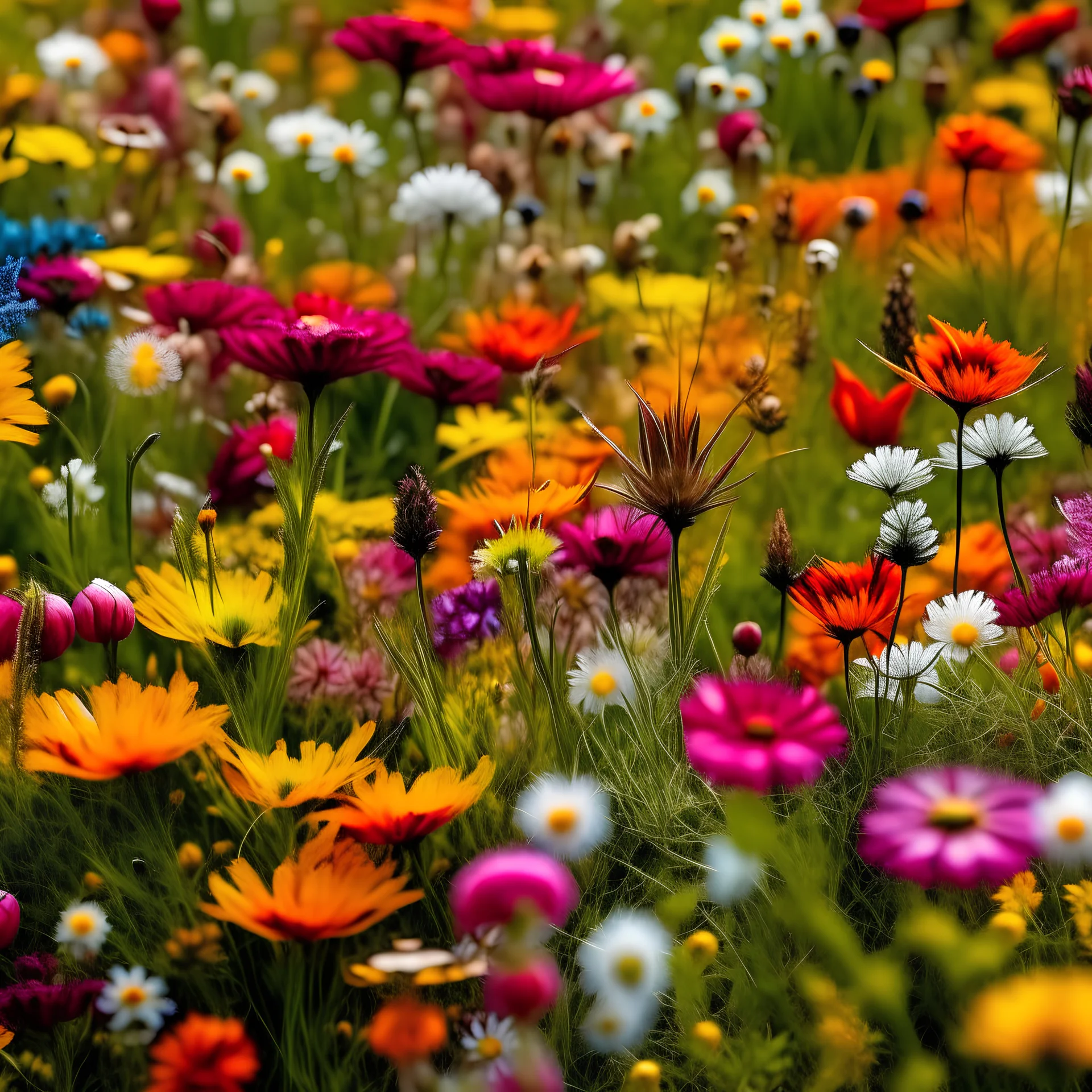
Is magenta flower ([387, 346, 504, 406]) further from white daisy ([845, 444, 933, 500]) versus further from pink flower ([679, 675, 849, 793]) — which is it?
pink flower ([679, 675, 849, 793])

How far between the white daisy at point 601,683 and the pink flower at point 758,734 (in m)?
0.17

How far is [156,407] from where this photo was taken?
3.36 feet

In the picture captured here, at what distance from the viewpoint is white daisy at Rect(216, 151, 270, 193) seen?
1340 millimetres

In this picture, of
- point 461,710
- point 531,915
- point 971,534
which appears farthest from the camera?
point 971,534

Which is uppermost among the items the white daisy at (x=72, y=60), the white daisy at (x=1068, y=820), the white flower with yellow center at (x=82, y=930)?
the white daisy at (x=72, y=60)

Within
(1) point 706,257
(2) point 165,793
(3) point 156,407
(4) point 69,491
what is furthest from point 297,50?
(2) point 165,793

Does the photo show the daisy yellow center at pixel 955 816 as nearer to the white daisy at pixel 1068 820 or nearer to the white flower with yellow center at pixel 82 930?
the white daisy at pixel 1068 820

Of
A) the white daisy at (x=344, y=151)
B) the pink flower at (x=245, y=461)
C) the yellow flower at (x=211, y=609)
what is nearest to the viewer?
the yellow flower at (x=211, y=609)

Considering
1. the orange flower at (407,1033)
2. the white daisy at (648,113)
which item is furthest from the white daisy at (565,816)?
the white daisy at (648,113)

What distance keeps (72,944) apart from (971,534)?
1.93 ft

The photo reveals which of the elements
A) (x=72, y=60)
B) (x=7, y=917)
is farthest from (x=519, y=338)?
(x=72, y=60)

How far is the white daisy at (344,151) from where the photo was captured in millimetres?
1263

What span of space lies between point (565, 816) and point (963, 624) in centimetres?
25

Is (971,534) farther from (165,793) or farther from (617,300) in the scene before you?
(165,793)
